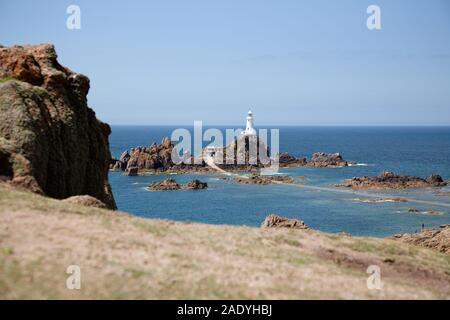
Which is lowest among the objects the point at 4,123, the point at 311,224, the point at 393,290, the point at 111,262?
the point at 311,224

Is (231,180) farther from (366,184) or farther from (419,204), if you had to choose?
(419,204)

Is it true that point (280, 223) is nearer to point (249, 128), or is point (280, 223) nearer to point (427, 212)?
point (427, 212)

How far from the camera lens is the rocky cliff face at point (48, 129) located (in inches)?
1131

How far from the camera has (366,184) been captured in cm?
12131

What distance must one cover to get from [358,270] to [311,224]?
62305 millimetres

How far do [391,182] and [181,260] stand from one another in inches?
4359

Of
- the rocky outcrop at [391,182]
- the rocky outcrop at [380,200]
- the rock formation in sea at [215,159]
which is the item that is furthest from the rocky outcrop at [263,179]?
the rocky outcrop at [380,200]

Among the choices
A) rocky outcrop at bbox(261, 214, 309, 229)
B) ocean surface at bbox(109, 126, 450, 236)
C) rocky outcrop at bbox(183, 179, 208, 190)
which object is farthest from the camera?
rocky outcrop at bbox(183, 179, 208, 190)

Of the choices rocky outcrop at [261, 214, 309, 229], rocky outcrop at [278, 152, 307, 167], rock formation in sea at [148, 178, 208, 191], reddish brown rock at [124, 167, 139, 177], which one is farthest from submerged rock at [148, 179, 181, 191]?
rocky outcrop at [261, 214, 309, 229]

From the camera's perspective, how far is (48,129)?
3209 centimetres

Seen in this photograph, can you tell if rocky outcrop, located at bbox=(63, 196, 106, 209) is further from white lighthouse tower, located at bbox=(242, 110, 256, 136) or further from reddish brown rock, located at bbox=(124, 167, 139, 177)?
white lighthouse tower, located at bbox=(242, 110, 256, 136)

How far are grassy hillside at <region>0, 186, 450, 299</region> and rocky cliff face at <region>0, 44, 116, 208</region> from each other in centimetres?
403

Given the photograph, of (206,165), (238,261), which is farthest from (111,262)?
(206,165)

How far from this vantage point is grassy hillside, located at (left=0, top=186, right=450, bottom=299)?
17.0 meters
